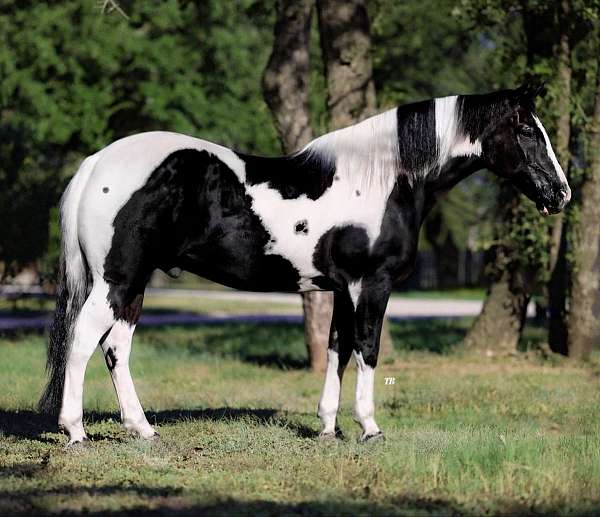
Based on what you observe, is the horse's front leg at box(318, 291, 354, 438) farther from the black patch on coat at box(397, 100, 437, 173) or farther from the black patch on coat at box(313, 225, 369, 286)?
the black patch on coat at box(397, 100, 437, 173)

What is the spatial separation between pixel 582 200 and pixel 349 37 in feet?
12.4

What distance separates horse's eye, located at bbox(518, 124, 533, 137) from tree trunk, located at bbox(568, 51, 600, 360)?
21.0 feet

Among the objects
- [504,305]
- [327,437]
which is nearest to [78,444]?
[327,437]

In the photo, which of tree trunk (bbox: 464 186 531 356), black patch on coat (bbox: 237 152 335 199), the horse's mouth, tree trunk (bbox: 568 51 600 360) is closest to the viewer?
black patch on coat (bbox: 237 152 335 199)

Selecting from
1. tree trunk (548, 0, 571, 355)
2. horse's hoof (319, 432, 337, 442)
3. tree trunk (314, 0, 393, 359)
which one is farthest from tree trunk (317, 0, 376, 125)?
horse's hoof (319, 432, 337, 442)

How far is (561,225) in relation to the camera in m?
14.3

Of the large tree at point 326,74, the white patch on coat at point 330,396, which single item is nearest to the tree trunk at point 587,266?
the large tree at point 326,74

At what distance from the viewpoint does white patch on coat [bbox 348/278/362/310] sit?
725 centimetres

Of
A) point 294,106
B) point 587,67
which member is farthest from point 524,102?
point 587,67

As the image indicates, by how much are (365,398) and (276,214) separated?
147 cm

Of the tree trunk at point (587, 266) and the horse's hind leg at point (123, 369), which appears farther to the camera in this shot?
the tree trunk at point (587, 266)

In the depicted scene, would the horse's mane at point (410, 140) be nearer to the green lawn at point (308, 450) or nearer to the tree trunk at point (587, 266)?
the green lawn at point (308, 450)

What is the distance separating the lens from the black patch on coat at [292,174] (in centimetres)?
727

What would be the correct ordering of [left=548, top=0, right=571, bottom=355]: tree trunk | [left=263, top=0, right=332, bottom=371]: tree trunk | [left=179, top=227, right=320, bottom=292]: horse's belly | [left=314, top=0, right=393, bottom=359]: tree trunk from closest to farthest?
1. [left=179, top=227, right=320, bottom=292]: horse's belly
2. [left=263, top=0, right=332, bottom=371]: tree trunk
3. [left=314, top=0, right=393, bottom=359]: tree trunk
4. [left=548, top=0, right=571, bottom=355]: tree trunk
